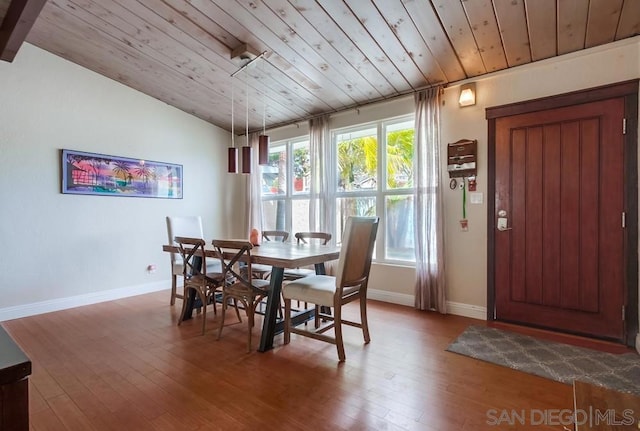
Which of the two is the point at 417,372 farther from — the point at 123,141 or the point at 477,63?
the point at 123,141

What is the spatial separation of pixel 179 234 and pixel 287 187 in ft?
5.97

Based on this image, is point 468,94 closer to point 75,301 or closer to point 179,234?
point 179,234

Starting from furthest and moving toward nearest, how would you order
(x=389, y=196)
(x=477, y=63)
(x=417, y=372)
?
(x=389, y=196) < (x=477, y=63) < (x=417, y=372)

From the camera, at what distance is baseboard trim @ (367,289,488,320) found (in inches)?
133

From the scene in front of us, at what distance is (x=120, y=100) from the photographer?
14.0 feet

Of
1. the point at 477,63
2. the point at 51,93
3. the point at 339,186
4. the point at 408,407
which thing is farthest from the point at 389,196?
the point at 51,93

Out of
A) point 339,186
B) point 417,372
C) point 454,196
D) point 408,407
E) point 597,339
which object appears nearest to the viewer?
point 408,407

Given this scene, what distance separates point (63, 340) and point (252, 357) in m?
1.76

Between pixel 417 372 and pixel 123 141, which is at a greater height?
pixel 123 141

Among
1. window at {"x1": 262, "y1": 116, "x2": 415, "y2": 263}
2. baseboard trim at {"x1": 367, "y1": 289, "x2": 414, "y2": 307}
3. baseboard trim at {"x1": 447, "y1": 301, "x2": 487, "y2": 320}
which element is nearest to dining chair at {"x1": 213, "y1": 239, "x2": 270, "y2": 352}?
baseboard trim at {"x1": 367, "y1": 289, "x2": 414, "y2": 307}

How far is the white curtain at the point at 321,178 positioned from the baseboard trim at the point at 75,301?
8.03ft

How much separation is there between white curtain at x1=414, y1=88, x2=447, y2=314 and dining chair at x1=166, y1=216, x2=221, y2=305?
2333 mm

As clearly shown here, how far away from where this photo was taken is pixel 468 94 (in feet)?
11.0

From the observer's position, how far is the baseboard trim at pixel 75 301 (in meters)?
3.42
